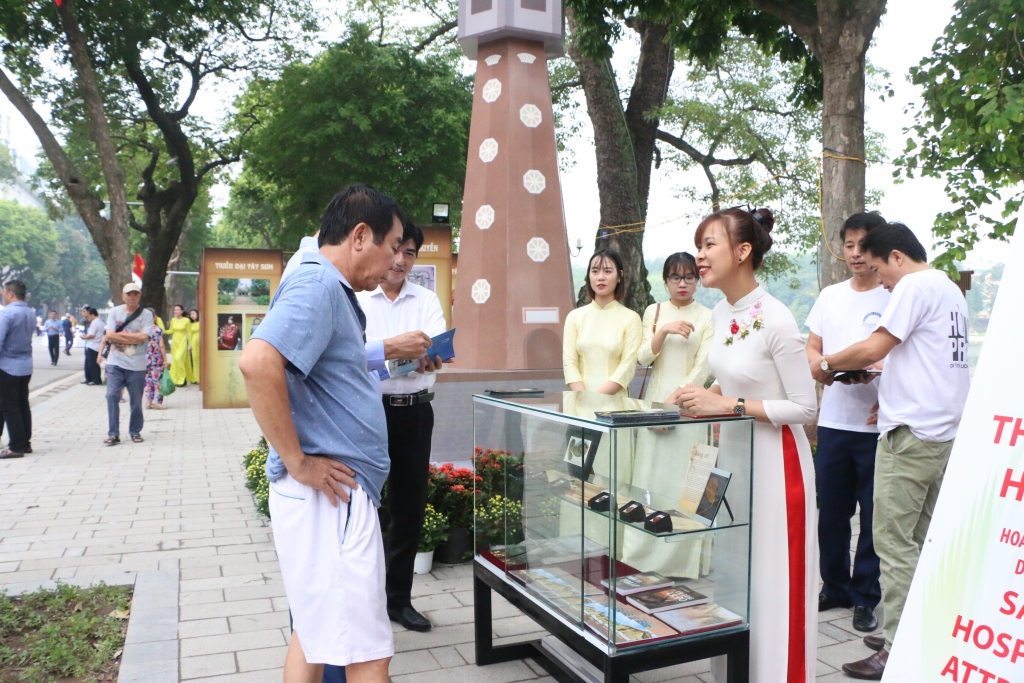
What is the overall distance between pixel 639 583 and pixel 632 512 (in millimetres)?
259

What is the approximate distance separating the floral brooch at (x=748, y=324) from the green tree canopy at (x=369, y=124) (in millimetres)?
18385

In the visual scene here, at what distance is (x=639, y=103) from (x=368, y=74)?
8.79 metres

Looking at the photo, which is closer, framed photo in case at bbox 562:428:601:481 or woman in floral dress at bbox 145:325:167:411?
framed photo in case at bbox 562:428:601:481

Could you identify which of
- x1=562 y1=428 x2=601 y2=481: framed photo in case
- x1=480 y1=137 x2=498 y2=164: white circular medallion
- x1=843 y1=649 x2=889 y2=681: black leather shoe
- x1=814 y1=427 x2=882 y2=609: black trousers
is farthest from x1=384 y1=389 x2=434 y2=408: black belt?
x1=480 y1=137 x2=498 y2=164: white circular medallion

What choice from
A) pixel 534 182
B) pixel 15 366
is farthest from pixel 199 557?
pixel 15 366

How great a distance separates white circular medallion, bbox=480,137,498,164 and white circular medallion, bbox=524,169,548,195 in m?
0.34

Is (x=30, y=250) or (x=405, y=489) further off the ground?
(x=30, y=250)

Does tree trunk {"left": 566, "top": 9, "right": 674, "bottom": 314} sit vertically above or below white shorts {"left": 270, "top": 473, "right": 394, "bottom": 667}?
above

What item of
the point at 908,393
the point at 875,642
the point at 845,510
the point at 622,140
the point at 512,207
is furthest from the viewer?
the point at 622,140

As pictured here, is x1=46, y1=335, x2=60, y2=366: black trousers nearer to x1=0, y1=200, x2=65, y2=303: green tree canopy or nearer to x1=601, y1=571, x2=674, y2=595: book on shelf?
x1=601, y1=571, x2=674, y2=595: book on shelf

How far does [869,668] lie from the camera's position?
370 centimetres

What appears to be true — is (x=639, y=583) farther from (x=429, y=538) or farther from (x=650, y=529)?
(x=429, y=538)

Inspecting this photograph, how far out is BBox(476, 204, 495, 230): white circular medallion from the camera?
795 cm

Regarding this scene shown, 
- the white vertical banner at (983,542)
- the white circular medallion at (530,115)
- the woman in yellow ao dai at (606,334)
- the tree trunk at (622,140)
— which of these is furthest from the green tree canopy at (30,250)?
the white vertical banner at (983,542)
